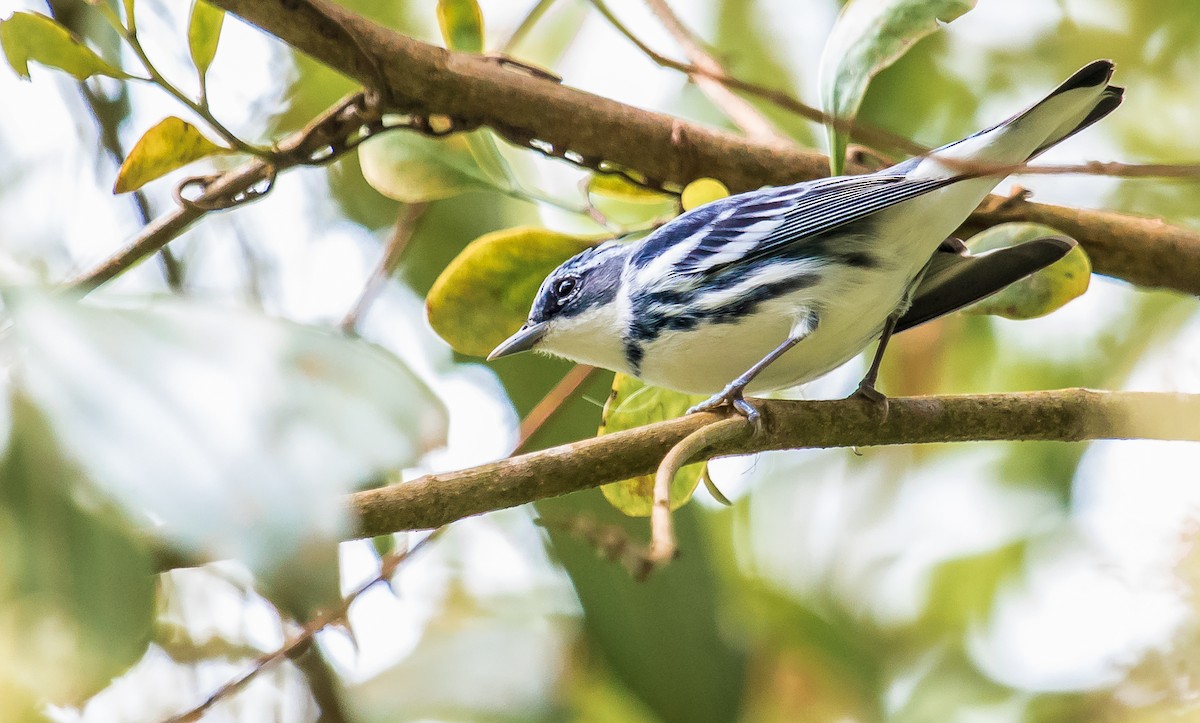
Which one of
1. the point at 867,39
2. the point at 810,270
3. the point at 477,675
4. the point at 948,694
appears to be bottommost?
the point at 948,694

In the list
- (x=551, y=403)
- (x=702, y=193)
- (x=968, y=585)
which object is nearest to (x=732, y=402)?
(x=702, y=193)

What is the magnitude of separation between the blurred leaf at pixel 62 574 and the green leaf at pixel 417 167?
1090 millimetres

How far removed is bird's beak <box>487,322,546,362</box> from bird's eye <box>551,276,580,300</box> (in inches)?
2.7

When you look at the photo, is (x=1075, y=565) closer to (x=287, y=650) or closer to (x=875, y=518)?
(x=875, y=518)

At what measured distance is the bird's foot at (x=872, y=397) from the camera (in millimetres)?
1843

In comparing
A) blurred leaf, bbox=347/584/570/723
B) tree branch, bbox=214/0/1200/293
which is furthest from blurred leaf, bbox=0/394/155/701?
blurred leaf, bbox=347/584/570/723

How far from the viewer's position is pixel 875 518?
123 inches

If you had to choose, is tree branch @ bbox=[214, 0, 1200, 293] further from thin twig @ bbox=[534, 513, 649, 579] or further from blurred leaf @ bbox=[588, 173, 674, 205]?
thin twig @ bbox=[534, 513, 649, 579]

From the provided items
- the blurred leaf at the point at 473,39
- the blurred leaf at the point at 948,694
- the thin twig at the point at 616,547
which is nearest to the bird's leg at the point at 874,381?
the thin twig at the point at 616,547

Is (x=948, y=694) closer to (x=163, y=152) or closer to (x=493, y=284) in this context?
(x=493, y=284)

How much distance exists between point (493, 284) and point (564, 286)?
153 mm

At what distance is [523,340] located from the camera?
2242 millimetres

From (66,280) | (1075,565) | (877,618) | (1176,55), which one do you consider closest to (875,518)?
(877,618)

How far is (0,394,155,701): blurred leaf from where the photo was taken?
1.20 meters
